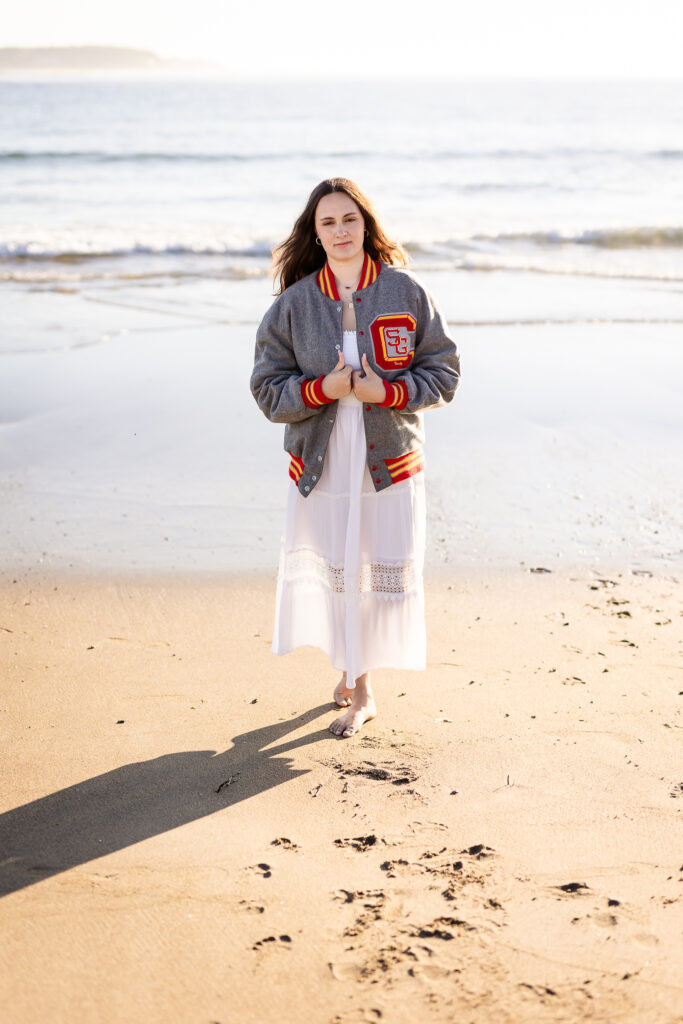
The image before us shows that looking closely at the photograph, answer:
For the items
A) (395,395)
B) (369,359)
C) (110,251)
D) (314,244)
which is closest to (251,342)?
(314,244)

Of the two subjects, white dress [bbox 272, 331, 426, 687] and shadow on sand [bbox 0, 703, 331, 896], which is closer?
shadow on sand [bbox 0, 703, 331, 896]

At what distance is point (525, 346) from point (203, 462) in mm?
3792

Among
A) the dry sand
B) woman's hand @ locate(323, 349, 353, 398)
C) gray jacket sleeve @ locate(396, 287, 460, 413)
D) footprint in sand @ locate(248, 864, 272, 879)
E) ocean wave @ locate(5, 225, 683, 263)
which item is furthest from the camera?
ocean wave @ locate(5, 225, 683, 263)

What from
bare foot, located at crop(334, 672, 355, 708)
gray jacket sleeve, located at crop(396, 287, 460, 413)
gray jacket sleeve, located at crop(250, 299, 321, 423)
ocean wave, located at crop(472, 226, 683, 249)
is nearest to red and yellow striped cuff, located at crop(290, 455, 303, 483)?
gray jacket sleeve, located at crop(250, 299, 321, 423)

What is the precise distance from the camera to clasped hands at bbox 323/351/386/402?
3.09 metres

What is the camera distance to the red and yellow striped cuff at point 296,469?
334 centimetres

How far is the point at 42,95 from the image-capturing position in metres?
41.8

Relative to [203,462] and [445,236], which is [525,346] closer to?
[203,462]

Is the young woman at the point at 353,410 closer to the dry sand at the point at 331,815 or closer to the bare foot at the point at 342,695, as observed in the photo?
the bare foot at the point at 342,695

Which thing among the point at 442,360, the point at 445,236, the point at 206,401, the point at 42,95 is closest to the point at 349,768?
the point at 442,360

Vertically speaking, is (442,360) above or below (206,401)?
below

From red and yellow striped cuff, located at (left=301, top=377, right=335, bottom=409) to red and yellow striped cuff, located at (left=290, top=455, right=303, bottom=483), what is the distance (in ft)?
→ 0.79

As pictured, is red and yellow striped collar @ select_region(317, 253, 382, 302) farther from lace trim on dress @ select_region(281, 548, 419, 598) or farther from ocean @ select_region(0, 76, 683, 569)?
ocean @ select_region(0, 76, 683, 569)

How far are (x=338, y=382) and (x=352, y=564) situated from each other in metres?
0.65
